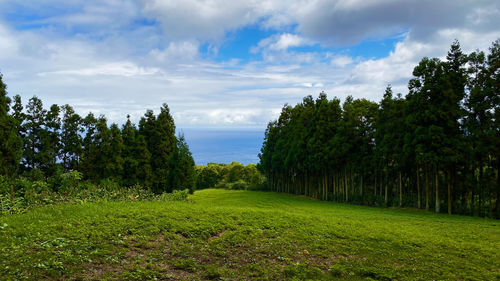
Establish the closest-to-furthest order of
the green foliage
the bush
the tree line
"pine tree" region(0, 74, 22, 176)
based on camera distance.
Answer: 1. the bush
2. "pine tree" region(0, 74, 22, 176)
3. the tree line
4. the green foliage

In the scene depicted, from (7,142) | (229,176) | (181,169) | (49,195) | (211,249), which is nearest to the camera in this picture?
(211,249)

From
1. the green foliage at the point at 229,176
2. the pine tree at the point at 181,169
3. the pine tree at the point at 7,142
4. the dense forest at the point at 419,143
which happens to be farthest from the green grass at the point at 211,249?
the green foliage at the point at 229,176

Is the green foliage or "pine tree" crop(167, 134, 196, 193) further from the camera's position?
the green foliage

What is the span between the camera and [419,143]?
2303 centimetres

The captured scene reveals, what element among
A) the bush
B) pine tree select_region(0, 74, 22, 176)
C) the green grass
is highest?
pine tree select_region(0, 74, 22, 176)

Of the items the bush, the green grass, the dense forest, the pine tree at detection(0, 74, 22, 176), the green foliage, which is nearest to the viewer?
the green grass

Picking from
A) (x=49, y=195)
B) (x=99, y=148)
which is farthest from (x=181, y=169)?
(x=49, y=195)

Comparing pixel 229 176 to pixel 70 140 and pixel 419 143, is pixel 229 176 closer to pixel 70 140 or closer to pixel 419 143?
pixel 70 140

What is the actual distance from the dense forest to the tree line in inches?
549

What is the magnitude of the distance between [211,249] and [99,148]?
27.6m

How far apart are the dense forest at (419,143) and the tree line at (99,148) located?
13.9 metres

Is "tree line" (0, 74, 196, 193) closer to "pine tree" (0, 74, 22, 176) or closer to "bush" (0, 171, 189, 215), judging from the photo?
"pine tree" (0, 74, 22, 176)

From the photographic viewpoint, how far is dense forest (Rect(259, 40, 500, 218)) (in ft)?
69.0

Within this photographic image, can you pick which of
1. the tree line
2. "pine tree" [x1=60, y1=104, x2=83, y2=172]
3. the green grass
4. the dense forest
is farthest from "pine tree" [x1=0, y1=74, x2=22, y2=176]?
the dense forest
